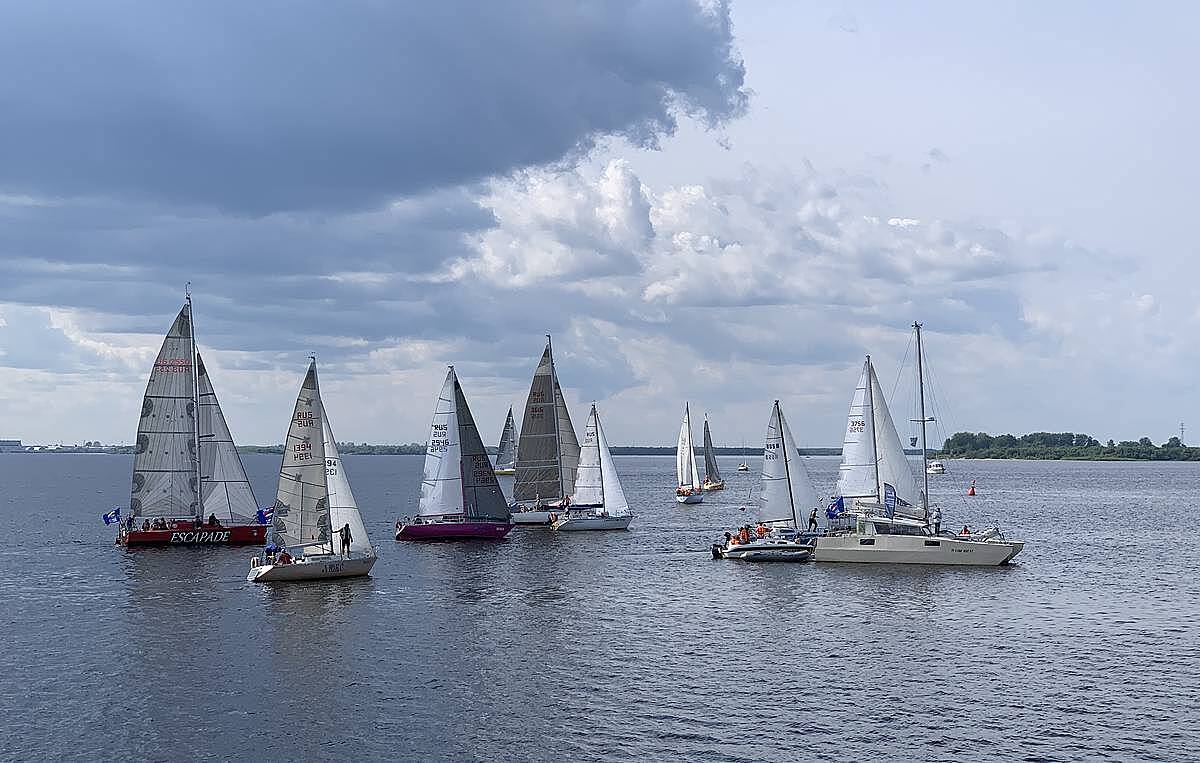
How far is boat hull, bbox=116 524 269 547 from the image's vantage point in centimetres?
8438

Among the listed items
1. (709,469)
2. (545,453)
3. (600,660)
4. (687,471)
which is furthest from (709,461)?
(600,660)

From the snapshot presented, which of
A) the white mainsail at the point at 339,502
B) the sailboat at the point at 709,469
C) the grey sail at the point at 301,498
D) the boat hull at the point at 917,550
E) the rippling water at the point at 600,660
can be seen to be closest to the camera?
the rippling water at the point at 600,660

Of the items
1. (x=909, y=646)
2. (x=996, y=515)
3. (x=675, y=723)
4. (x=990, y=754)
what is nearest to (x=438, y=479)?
(x=909, y=646)

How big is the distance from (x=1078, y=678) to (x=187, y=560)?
57223 mm

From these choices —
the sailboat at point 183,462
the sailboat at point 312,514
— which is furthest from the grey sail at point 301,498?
the sailboat at point 183,462

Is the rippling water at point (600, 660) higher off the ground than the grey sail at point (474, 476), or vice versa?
the grey sail at point (474, 476)

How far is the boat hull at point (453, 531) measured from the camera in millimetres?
89062

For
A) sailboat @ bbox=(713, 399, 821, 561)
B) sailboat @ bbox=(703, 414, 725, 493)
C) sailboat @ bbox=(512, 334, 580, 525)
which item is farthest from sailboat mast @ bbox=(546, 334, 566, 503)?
sailboat @ bbox=(703, 414, 725, 493)

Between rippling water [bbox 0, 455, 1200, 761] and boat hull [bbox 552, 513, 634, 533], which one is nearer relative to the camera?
rippling water [bbox 0, 455, 1200, 761]

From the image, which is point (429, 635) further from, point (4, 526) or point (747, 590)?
point (4, 526)

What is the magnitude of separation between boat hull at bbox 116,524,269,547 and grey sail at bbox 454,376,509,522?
16.9 metres

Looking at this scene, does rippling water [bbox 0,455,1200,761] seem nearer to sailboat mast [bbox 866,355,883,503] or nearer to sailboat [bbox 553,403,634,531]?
sailboat mast [bbox 866,355,883,503]

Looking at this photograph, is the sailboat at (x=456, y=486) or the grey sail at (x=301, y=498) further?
the sailboat at (x=456, y=486)

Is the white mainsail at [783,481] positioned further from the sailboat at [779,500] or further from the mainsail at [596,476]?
the mainsail at [596,476]
